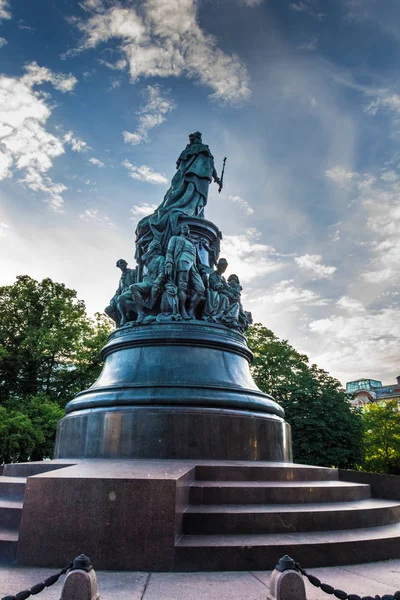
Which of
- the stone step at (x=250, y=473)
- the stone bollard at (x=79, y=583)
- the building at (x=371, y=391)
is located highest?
the building at (x=371, y=391)

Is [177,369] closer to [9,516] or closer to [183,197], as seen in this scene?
[9,516]

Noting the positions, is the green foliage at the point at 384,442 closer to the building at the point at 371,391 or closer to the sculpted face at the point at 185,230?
the building at the point at 371,391

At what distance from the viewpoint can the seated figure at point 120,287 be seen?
36.9 ft

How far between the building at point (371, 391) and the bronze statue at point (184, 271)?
5544 cm

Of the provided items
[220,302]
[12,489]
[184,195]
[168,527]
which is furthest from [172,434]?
[184,195]

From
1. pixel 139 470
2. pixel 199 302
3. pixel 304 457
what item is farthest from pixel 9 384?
pixel 139 470

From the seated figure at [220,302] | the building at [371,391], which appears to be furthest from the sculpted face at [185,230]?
the building at [371,391]

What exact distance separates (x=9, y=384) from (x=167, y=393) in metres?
21.2

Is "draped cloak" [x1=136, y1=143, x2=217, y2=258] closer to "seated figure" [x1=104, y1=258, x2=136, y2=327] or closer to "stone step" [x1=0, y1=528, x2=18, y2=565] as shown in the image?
"seated figure" [x1=104, y1=258, x2=136, y2=327]

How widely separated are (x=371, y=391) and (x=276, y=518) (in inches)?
5380

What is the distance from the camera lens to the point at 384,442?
3897 cm

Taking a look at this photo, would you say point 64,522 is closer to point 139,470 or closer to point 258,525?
point 139,470

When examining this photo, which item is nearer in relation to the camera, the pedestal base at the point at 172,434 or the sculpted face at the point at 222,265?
the pedestal base at the point at 172,434

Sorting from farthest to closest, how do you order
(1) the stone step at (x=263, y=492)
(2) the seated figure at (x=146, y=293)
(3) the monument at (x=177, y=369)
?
(2) the seated figure at (x=146, y=293) → (3) the monument at (x=177, y=369) → (1) the stone step at (x=263, y=492)
